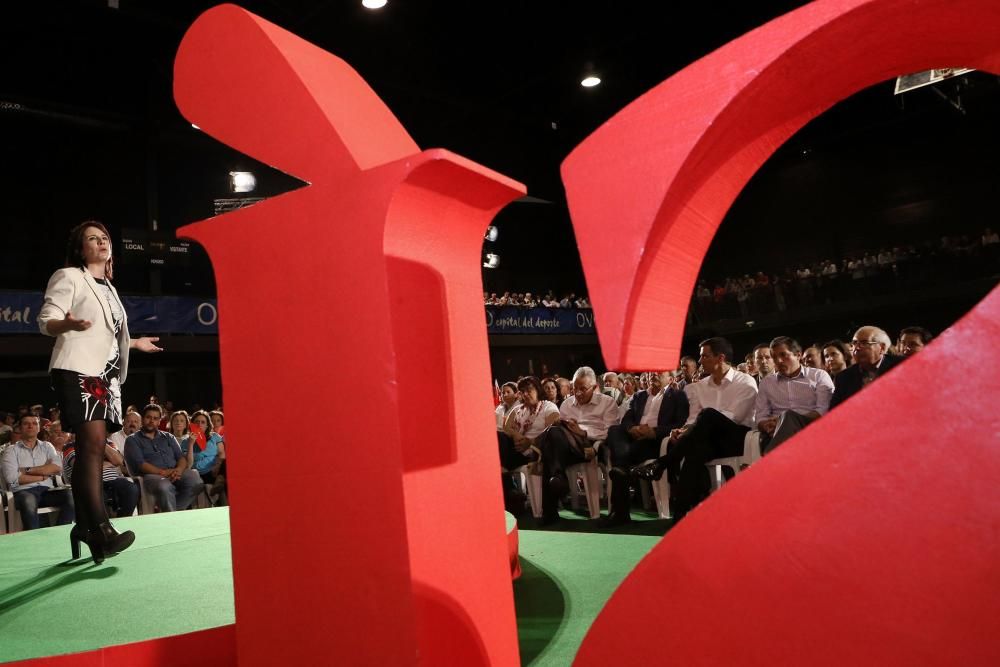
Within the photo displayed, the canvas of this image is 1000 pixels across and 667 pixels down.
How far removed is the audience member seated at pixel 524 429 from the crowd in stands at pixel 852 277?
448 inches

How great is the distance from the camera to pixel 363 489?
142cm

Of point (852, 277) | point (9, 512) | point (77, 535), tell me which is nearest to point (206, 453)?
point (9, 512)

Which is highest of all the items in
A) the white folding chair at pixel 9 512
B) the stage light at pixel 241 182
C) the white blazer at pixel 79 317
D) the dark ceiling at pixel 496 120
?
the dark ceiling at pixel 496 120

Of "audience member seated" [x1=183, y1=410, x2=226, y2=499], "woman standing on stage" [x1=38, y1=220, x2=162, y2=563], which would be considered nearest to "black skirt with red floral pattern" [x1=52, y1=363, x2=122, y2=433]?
"woman standing on stage" [x1=38, y1=220, x2=162, y2=563]

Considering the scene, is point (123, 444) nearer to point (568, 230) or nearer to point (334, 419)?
point (334, 419)

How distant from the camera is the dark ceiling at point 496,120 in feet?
33.6

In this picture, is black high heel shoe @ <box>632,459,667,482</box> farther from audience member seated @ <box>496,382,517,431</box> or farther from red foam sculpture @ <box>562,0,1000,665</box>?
red foam sculpture @ <box>562,0,1000,665</box>

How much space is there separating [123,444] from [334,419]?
684cm

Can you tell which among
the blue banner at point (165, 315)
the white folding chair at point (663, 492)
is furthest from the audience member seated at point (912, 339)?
the blue banner at point (165, 315)

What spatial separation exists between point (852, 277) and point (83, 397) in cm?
1597

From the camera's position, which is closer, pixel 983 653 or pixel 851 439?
pixel 983 653

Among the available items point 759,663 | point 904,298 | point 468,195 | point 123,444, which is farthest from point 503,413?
point 904,298

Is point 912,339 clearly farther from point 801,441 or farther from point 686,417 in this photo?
point 801,441

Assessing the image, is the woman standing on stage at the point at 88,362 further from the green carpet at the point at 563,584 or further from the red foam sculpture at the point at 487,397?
the green carpet at the point at 563,584
